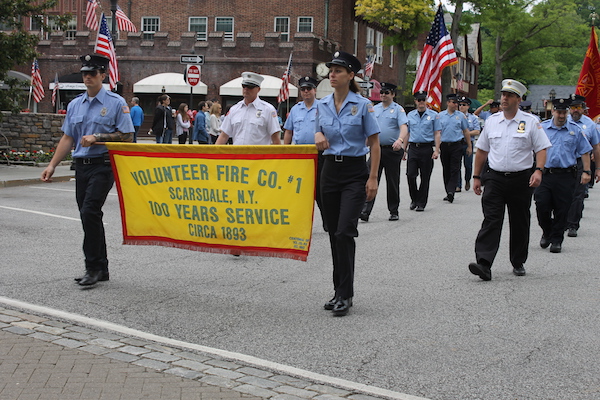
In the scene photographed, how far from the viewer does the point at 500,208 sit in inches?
325

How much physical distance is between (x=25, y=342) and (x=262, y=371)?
1728 millimetres

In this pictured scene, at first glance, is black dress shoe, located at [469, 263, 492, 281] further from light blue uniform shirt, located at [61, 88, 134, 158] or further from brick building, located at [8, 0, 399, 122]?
brick building, located at [8, 0, 399, 122]

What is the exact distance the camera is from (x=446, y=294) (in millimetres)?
7383

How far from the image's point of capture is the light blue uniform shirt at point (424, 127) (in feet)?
48.4

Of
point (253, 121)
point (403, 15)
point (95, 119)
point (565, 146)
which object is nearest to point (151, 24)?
point (403, 15)

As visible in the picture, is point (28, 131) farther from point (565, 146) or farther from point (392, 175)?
point (565, 146)

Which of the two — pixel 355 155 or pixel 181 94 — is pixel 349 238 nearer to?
pixel 355 155

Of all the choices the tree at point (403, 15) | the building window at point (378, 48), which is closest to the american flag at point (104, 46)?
the tree at point (403, 15)

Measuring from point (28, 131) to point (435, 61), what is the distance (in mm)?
11515

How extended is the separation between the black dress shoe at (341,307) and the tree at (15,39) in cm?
1584

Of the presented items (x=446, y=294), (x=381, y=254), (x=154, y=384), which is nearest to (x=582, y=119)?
(x=381, y=254)

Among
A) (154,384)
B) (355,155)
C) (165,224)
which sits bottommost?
(154,384)

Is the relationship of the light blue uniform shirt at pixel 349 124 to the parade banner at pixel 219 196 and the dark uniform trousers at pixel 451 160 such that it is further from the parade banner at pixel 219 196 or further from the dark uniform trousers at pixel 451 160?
the dark uniform trousers at pixel 451 160

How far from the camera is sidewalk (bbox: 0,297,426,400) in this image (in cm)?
467
